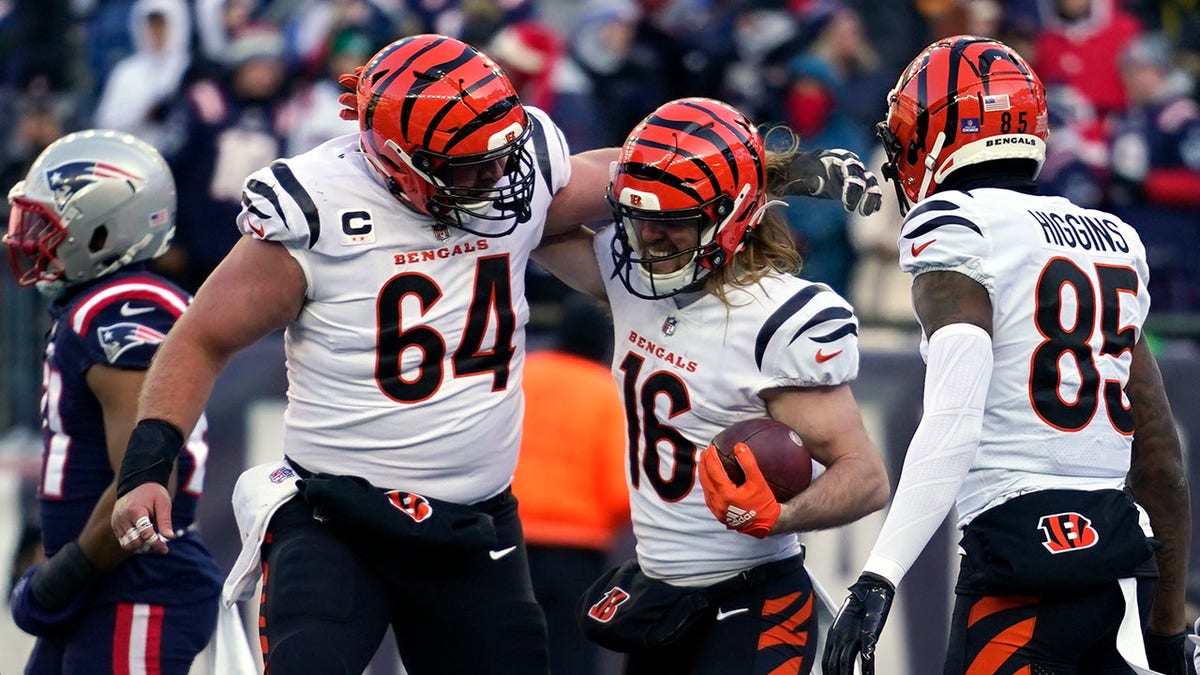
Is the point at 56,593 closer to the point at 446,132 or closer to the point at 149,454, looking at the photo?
the point at 149,454

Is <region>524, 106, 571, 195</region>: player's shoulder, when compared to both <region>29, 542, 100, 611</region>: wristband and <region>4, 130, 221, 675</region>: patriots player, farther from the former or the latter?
<region>29, 542, 100, 611</region>: wristband

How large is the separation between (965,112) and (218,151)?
5562 mm

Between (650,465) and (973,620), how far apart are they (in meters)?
0.84

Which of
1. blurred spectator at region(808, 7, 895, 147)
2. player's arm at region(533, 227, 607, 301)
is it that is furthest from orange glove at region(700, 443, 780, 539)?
blurred spectator at region(808, 7, 895, 147)

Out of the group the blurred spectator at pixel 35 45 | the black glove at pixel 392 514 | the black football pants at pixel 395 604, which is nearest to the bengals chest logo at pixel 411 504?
the black glove at pixel 392 514

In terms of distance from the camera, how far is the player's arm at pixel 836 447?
158 inches

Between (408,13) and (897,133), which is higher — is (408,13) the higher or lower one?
the lower one

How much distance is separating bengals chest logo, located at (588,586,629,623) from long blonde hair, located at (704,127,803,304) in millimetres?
749

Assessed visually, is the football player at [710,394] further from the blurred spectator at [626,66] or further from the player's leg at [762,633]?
the blurred spectator at [626,66]

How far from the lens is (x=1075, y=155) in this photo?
8.90 metres

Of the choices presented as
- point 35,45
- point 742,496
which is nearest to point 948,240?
point 742,496

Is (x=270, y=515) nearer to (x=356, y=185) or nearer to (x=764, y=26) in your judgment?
(x=356, y=185)

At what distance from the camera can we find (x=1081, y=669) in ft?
13.0

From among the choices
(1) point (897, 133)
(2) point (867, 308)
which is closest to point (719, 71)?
(2) point (867, 308)
